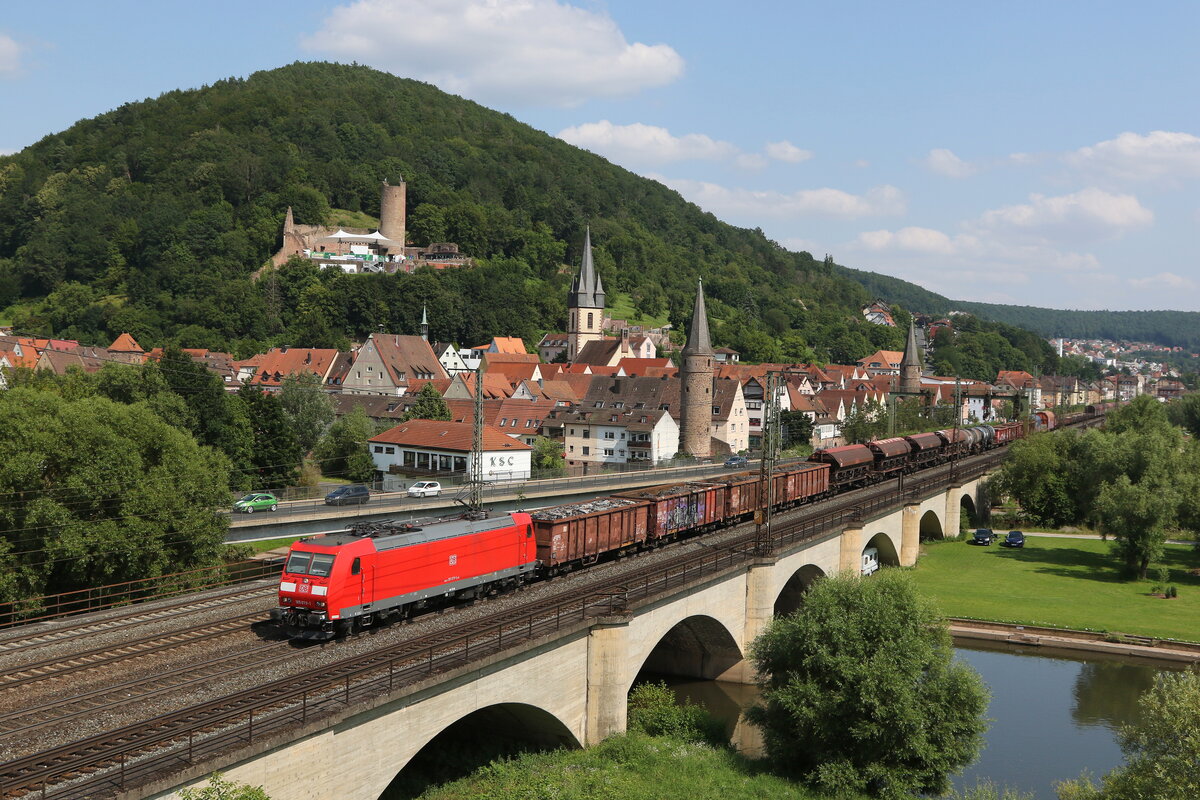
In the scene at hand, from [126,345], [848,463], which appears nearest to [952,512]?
[848,463]

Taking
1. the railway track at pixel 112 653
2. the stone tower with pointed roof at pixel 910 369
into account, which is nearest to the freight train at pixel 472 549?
the railway track at pixel 112 653

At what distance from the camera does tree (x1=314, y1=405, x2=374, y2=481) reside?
72.3m

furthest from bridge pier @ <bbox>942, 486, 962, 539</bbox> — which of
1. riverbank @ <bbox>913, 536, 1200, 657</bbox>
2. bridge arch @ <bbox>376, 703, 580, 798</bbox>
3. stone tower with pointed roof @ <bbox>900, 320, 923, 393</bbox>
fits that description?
stone tower with pointed roof @ <bbox>900, 320, 923, 393</bbox>

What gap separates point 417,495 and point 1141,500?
43.6 metres

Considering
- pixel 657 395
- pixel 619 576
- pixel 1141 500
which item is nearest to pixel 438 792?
pixel 619 576

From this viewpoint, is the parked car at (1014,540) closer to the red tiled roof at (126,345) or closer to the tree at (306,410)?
the tree at (306,410)

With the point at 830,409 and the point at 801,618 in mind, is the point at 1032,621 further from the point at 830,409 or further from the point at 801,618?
the point at 830,409

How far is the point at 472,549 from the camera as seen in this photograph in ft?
97.1

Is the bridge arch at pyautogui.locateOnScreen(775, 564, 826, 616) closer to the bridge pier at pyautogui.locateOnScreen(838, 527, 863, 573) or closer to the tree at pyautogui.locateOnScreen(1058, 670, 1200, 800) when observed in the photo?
the bridge pier at pyautogui.locateOnScreen(838, 527, 863, 573)

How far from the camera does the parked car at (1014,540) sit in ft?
223

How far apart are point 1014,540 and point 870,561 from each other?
16.4 meters

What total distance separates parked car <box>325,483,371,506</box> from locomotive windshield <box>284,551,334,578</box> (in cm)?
2679

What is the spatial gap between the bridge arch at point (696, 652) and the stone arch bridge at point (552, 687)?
0.05 m

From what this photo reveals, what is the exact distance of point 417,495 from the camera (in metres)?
→ 57.8
